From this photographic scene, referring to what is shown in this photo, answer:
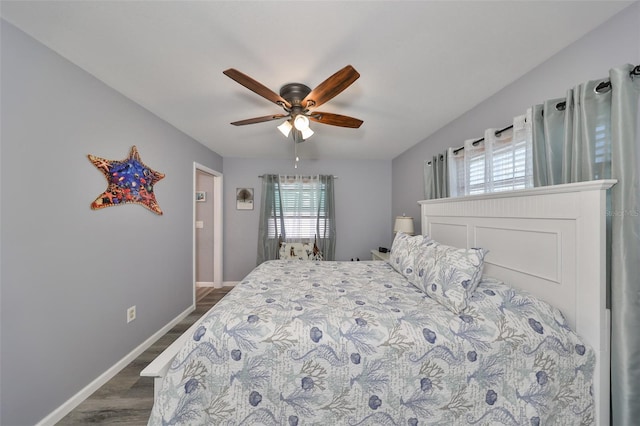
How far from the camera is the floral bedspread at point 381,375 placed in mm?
1021

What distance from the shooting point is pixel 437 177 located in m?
2.61

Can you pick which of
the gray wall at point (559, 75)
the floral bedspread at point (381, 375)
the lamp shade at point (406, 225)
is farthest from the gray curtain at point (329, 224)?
the floral bedspread at point (381, 375)

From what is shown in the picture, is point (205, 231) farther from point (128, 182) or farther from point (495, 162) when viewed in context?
point (495, 162)

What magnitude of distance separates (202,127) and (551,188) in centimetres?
319

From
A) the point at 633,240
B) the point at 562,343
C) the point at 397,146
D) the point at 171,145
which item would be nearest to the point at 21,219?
the point at 171,145

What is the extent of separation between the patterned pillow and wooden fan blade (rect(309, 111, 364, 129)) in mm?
1148

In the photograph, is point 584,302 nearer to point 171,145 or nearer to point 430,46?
point 430,46

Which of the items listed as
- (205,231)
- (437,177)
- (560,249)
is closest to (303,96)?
(437,177)

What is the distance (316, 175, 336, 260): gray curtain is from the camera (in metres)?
3.98

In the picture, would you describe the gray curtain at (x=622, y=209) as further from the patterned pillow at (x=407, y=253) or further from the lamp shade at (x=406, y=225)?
the lamp shade at (x=406, y=225)

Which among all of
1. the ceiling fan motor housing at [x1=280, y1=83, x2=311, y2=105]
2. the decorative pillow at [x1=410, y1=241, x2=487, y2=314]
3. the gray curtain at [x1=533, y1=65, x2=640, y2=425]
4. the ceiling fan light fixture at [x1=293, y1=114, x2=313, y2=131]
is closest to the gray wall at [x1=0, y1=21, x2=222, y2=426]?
the ceiling fan motor housing at [x1=280, y1=83, x2=311, y2=105]

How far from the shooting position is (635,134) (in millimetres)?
1048

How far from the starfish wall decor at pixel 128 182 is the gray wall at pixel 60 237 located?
53 mm

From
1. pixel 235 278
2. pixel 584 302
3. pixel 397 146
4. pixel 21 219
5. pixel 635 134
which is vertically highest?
pixel 397 146
